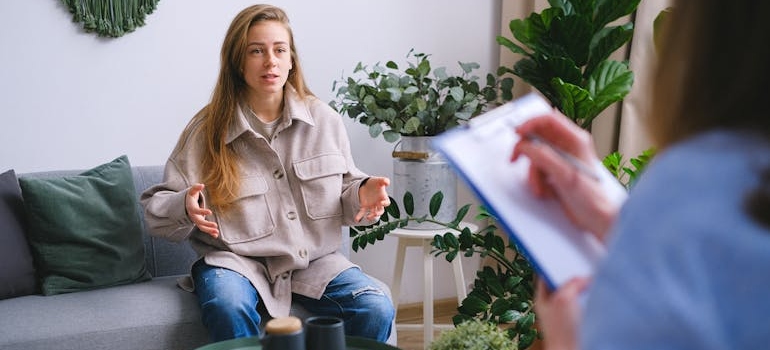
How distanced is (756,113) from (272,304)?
1779 millimetres

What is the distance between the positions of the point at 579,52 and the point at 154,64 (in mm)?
1409

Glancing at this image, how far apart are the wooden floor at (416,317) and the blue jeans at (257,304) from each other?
35.1 inches

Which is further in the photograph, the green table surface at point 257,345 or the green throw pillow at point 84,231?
the green throw pillow at point 84,231

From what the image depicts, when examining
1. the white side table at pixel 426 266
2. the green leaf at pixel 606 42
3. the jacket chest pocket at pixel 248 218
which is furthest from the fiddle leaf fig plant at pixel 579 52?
the jacket chest pocket at pixel 248 218

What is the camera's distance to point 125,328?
202 cm

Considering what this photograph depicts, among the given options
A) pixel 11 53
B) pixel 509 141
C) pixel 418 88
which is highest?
pixel 509 141

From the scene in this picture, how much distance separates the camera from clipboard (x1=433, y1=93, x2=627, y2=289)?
0.69m

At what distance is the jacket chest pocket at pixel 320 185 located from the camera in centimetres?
230

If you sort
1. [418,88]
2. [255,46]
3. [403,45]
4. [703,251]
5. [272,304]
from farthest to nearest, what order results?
[403,45] → [418,88] → [255,46] → [272,304] → [703,251]

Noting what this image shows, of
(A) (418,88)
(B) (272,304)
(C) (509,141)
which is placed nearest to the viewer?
(C) (509,141)

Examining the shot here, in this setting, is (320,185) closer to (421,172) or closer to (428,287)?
(421,172)

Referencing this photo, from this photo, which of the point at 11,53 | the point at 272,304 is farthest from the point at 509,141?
the point at 11,53

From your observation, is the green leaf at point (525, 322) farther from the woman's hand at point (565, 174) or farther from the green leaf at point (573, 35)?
the woman's hand at point (565, 174)

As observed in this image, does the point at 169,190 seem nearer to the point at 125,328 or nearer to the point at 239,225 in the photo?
the point at 239,225
